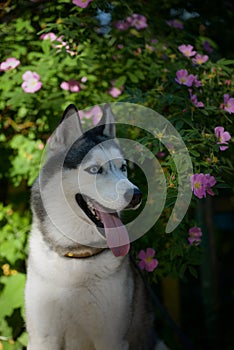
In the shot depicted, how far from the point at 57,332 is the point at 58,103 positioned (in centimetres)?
141

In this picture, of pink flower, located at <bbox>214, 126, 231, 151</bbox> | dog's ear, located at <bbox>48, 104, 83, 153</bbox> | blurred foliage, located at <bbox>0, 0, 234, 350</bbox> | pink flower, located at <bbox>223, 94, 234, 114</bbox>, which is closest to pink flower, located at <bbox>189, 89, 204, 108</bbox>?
blurred foliage, located at <bbox>0, 0, 234, 350</bbox>

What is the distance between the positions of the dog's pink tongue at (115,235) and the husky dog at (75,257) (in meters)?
0.02

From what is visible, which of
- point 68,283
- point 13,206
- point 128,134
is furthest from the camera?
point 13,206

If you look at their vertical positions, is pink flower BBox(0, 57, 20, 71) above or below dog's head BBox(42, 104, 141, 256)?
above

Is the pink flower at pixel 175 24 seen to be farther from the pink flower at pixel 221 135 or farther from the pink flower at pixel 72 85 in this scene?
the pink flower at pixel 221 135

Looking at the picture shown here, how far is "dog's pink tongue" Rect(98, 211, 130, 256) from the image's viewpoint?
7.55 feet

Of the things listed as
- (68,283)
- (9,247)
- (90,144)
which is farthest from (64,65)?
(68,283)

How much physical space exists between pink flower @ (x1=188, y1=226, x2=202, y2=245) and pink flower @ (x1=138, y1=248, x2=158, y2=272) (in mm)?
229

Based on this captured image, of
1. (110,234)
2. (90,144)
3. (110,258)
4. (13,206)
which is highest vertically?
(90,144)

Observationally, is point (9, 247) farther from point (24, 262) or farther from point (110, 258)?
point (110, 258)

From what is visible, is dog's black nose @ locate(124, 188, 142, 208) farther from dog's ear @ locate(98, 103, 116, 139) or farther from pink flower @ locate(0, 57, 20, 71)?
pink flower @ locate(0, 57, 20, 71)

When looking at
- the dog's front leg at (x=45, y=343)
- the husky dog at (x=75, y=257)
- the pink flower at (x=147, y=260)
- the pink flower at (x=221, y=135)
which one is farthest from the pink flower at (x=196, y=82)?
the dog's front leg at (x=45, y=343)

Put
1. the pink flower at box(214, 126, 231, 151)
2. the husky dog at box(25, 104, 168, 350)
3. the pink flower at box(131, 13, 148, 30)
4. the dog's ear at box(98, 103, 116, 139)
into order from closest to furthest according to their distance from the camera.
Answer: the husky dog at box(25, 104, 168, 350) < the pink flower at box(214, 126, 231, 151) < the dog's ear at box(98, 103, 116, 139) < the pink flower at box(131, 13, 148, 30)

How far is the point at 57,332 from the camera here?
2.49 m
